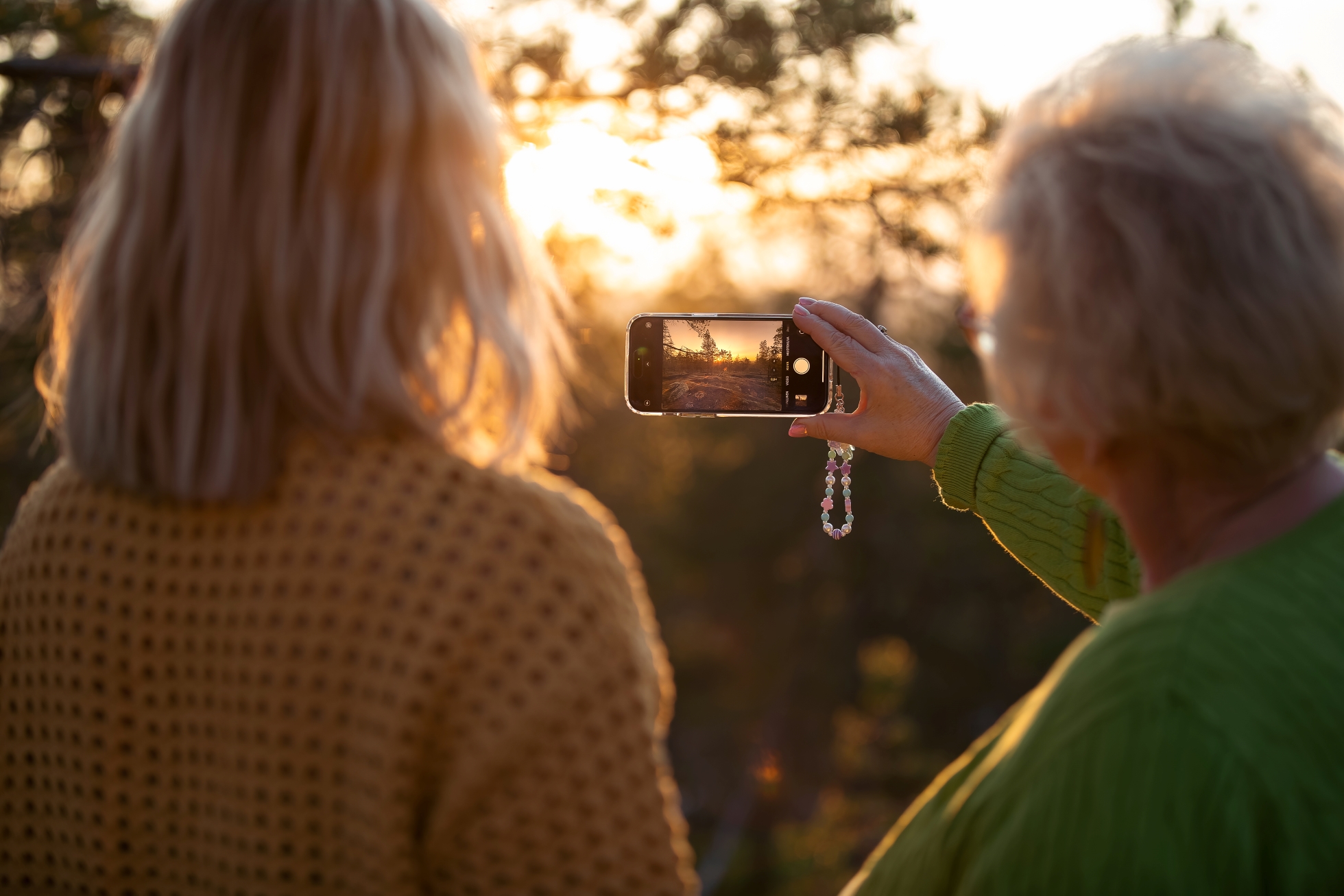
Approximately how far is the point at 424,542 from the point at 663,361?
3.86ft

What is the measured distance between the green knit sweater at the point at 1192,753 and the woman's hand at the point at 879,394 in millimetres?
881

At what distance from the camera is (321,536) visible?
770 millimetres

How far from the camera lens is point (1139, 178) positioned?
80 cm

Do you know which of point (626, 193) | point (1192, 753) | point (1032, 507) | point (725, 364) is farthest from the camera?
point (626, 193)

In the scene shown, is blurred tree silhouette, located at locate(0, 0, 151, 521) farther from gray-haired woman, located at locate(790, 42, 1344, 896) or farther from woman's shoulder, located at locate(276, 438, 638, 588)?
gray-haired woman, located at locate(790, 42, 1344, 896)

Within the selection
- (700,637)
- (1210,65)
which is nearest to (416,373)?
(1210,65)

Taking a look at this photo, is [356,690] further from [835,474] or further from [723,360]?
[723,360]

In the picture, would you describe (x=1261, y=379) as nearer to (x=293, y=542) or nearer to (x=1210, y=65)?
(x=1210, y=65)

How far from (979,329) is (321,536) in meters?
0.74

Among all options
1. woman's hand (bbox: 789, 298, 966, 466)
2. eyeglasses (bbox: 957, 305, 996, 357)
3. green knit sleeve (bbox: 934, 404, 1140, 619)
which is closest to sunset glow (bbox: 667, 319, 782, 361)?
woman's hand (bbox: 789, 298, 966, 466)

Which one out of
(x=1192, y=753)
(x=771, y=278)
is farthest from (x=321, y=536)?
(x=771, y=278)

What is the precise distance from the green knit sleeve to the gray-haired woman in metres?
0.53

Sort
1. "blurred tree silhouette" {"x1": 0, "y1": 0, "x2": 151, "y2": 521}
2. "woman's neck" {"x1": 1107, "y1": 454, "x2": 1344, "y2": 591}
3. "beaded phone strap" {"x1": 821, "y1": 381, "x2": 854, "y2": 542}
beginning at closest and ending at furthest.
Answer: "woman's neck" {"x1": 1107, "y1": 454, "x2": 1344, "y2": 591} → "beaded phone strap" {"x1": 821, "y1": 381, "x2": 854, "y2": 542} → "blurred tree silhouette" {"x1": 0, "y1": 0, "x2": 151, "y2": 521}

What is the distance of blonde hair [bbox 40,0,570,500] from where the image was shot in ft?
2.52
